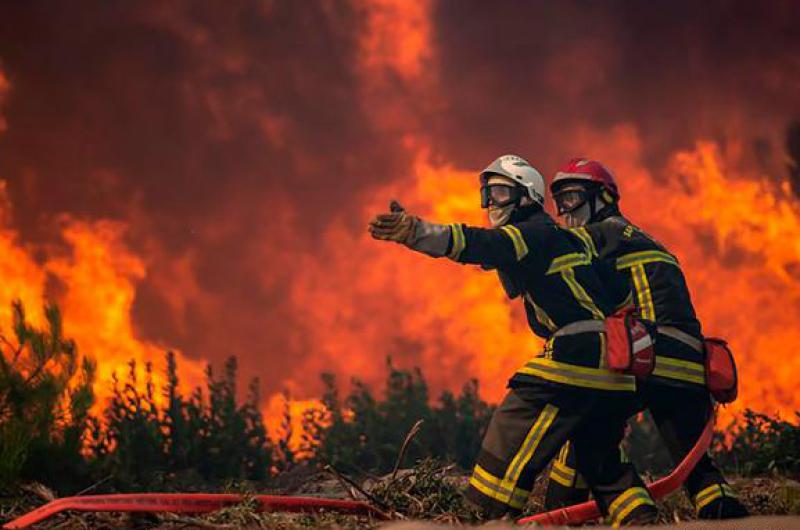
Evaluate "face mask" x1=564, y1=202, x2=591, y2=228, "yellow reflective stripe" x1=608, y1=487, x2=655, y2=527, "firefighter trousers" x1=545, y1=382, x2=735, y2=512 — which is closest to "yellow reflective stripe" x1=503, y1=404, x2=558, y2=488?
"yellow reflective stripe" x1=608, y1=487, x2=655, y2=527

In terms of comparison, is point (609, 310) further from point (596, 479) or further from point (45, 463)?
point (45, 463)

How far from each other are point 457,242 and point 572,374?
1002 mm

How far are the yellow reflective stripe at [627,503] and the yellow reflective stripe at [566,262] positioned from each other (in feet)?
4.39

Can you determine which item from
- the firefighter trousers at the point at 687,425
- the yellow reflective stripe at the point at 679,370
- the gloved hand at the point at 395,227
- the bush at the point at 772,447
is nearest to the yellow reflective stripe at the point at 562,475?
the firefighter trousers at the point at 687,425

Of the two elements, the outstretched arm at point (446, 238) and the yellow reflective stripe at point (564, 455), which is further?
the yellow reflective stripe at point (564, 455)

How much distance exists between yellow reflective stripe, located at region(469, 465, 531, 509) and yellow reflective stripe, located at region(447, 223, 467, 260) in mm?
1240

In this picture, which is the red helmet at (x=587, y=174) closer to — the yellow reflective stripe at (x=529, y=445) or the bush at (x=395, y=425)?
the yellow reflective stripe at (x=529, y=445)

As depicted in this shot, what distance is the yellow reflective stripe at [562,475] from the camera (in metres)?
7.05

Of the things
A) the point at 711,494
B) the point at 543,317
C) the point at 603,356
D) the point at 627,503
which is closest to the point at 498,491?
the point at 627,503

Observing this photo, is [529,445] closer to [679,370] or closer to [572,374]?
[572,374]

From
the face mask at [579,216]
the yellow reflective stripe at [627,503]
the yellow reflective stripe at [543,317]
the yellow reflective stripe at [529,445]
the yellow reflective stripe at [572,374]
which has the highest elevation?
the face mask at [579,216]

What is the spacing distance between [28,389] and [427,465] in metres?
5.10

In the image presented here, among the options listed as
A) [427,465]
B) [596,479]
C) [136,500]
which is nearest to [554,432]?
[596,479]

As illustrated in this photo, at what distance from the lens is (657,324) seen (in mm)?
6910
